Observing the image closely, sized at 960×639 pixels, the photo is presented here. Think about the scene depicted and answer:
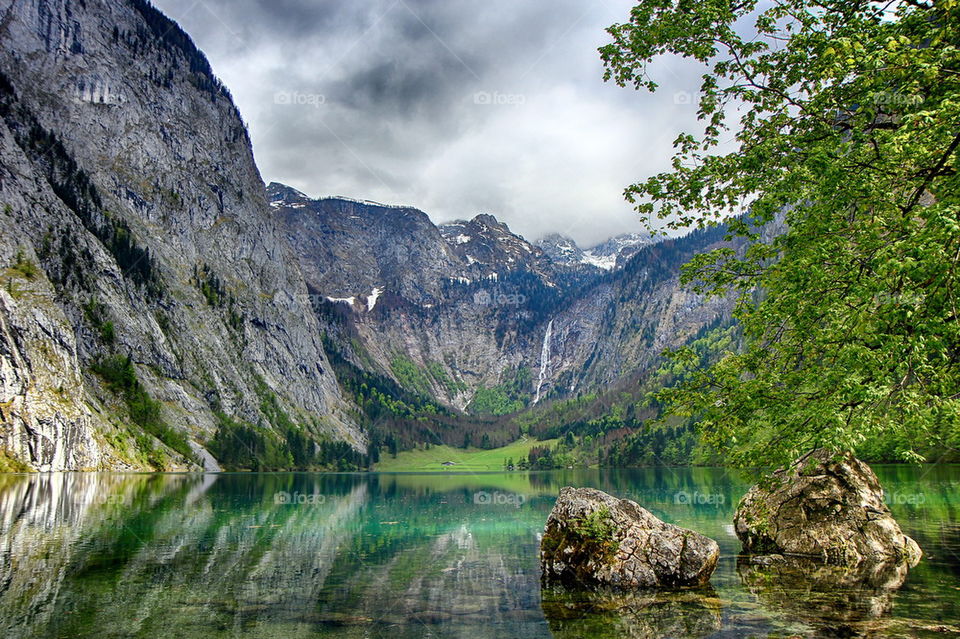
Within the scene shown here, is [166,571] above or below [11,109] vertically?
below

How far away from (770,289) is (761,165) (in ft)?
11.8

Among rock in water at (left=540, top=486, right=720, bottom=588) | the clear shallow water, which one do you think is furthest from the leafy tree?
rock in water at (left=540, top=486, right=720, bottom=588)

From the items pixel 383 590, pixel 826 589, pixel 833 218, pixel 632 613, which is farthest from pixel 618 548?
pixel 833 218

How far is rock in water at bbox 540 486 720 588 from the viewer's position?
876 inches

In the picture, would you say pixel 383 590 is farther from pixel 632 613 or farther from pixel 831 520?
pixel 831 520

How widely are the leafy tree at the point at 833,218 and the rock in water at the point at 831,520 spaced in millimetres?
12426

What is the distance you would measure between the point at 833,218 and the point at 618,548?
15663 millimetres

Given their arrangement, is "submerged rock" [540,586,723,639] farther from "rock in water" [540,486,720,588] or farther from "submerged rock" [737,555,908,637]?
"submerged rock" [737,555,908,637]

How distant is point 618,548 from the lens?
2312 centimetres

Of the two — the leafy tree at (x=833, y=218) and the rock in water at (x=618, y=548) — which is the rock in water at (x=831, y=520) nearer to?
the rock in water at (x=618, y=548)

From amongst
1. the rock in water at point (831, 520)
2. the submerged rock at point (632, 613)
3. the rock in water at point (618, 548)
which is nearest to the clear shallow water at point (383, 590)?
the submerged rock at point (632, 613)

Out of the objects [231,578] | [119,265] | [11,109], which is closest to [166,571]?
[231,578]

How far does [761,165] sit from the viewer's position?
1476cm

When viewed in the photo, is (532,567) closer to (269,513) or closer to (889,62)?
(889,62)
